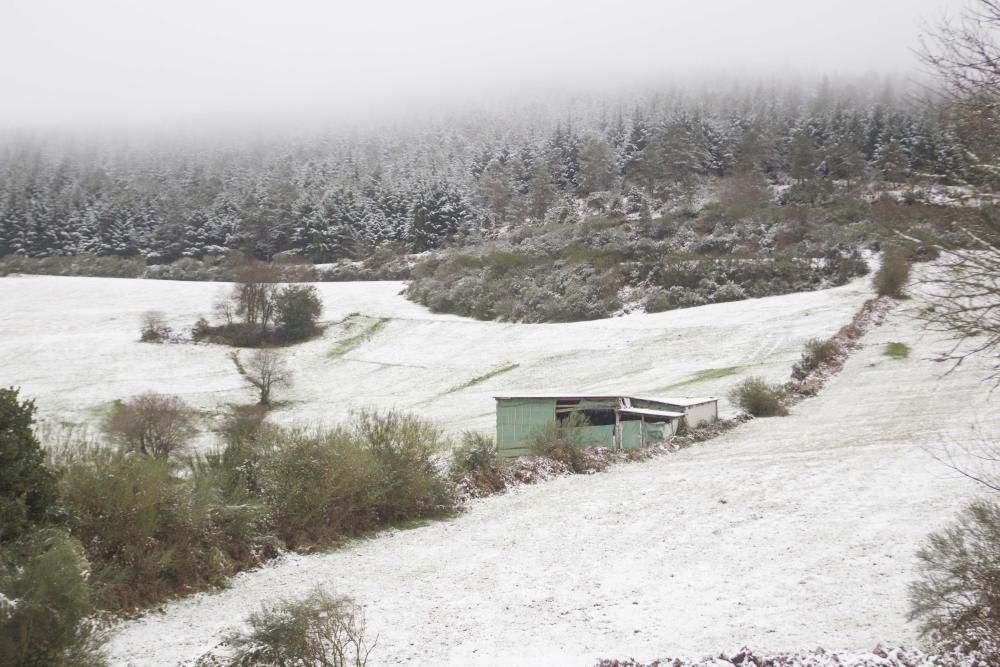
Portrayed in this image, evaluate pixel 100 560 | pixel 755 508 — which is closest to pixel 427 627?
pixel 100 560

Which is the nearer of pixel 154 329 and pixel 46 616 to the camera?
pixel 46 616

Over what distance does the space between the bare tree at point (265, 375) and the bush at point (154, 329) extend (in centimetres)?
1153

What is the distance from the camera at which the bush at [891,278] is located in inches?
1798

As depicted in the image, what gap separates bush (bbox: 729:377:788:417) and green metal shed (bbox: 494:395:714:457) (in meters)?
5.59

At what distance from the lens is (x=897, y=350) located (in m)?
35.3

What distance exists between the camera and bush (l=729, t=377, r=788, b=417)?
2666 cm

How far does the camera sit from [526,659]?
7.88 m

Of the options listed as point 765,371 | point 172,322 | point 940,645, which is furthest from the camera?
point 172,322

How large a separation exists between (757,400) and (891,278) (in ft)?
89.7

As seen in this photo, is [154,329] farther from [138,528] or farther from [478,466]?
[138,528]

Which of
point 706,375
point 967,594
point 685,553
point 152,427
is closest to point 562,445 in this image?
point 685,553

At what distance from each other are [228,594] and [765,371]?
28816mm

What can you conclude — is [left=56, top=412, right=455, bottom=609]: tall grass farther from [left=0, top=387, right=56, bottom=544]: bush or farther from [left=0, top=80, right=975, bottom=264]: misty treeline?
[left=0, top=80, right=975, bottom=264]: misty treeline

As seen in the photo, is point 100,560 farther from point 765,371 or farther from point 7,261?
point 7,261
